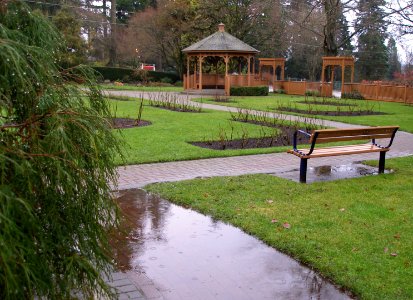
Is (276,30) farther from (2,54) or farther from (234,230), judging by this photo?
(2,54)

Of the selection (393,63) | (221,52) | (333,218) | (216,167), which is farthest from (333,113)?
(393,63)

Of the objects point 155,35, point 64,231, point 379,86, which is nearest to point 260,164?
point 64,231

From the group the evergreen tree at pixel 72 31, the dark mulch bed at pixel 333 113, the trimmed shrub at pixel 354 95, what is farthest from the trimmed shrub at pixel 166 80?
the dark mulch bed at pixel 333 113

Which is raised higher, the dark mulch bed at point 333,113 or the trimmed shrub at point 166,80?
the trimmed shrub at point 166,80

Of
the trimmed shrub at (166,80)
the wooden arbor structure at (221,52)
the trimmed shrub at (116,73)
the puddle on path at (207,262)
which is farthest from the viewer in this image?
the trimmed shrub at (166,80)

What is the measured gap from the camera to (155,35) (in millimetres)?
45438

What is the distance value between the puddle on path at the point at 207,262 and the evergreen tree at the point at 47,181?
1.20 meters

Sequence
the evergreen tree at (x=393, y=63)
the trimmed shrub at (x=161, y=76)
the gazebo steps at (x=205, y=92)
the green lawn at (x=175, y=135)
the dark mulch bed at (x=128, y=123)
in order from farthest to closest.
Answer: the evergreen tree at (x=393, y=63) → the trimmed shrub at (x=161, y=76) → the gazebo steps at (x=205, y=92) → the dark mulch bed at (x=128, y=123) → the green lawn at (x=175, y=135)

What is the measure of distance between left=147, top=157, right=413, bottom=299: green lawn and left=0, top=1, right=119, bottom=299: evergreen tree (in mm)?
2534

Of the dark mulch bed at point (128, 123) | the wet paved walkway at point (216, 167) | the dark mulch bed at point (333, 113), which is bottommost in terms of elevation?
the wet paved walkway at point (216, 167)

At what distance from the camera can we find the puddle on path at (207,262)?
4.12 meters

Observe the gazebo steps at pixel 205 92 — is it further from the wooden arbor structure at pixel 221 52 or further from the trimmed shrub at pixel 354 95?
the trimmed shrub at pixel 354 95

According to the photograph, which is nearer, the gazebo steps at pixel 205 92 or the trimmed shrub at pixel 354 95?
the trimmed shrub at pixel 354 95

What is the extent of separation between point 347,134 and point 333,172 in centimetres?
95
